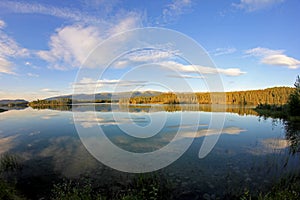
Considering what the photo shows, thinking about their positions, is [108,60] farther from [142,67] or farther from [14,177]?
[14,177]

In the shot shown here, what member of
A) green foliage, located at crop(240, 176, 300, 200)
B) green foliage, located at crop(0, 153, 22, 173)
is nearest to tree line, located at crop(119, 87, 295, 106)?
green foliage, located at crop(240, 176, 300, 200)

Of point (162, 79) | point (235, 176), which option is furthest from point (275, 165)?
point (162, 79)

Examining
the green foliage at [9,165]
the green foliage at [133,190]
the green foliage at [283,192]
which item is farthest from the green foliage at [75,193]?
the green foliage at [283,192]

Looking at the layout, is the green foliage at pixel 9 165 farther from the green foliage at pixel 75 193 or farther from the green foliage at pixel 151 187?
the green foliage at pixel 151 187

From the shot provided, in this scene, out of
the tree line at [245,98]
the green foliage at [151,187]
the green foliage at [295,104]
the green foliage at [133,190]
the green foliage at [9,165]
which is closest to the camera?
the green foliage at [133,190]

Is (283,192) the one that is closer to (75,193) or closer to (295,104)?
(75,193)

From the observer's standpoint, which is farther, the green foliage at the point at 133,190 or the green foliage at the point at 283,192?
the green foliage at the point at 133,190

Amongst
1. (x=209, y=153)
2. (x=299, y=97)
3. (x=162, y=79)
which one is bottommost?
(x=209, y=153)

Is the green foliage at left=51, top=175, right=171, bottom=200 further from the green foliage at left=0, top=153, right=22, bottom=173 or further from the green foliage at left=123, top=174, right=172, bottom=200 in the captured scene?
the green foliage at left=0, top=153, right=22, bottom=173

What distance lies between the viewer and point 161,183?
7.57 m

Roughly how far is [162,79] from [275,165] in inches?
503

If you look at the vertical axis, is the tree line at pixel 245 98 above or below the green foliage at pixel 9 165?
above

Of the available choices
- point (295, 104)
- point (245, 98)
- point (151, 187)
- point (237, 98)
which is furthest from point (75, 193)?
point (237, 98)

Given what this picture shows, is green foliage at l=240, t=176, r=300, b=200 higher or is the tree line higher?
the tree line
